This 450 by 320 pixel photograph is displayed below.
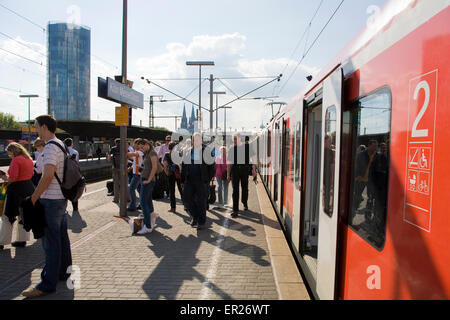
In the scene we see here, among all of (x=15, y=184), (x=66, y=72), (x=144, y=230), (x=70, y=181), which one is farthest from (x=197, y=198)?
(x=66, y=72)

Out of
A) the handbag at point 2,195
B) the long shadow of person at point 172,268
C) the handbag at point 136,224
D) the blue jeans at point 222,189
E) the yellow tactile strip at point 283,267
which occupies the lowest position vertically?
the long shadow of person at point 172,268

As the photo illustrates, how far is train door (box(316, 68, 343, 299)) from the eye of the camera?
112 inches

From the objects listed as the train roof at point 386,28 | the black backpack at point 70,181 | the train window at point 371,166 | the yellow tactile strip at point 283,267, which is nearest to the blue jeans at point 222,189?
the yellow tactile strip at point 283,267

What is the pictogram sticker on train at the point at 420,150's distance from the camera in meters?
1.70

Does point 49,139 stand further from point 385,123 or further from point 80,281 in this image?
point 385,123

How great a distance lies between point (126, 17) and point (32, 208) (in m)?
5.91

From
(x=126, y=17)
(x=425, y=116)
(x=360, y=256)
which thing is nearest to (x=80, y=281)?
(x=360, y=256)

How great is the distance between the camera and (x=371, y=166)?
2371 mm

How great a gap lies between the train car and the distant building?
5114 inches

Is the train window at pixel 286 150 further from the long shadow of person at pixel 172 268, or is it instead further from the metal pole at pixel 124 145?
the metal pole at pixel 124 145

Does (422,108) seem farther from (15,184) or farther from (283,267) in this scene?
(15,184)

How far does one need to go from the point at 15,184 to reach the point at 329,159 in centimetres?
482

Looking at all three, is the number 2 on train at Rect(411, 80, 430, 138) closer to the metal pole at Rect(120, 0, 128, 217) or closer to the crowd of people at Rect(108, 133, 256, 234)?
the crowd of people at Rect(108, 133, 256, 234)

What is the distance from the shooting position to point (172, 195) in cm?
861
